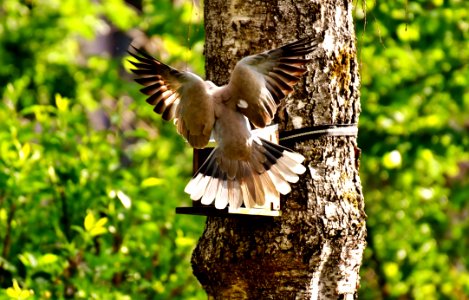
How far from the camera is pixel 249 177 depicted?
2846 mm

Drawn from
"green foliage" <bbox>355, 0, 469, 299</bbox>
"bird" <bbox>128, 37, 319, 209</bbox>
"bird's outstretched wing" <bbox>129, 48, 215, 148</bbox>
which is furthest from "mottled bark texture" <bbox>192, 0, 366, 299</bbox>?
"green foliage" <bbox>355, 0, 469, 299</bbox>

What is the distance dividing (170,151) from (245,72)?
3.55 m

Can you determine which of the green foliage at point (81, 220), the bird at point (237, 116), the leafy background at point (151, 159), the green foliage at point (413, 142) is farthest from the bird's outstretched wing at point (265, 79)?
the green foliage at point (413, 142)

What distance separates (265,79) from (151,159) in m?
3.16

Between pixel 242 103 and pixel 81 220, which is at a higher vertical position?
pixel 242 103

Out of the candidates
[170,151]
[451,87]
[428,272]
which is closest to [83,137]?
[170,151]

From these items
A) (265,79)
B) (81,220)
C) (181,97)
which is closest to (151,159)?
(81,220)

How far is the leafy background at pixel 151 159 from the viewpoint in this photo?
4094 mm

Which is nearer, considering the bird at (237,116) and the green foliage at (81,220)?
the bird at (237,116)

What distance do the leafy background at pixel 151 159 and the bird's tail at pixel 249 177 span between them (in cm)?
65

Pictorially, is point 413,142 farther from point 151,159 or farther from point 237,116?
point 237,116

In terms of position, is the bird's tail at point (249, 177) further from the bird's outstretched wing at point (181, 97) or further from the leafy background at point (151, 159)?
the leafy background at point (151, 159)

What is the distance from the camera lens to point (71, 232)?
4.27 metres

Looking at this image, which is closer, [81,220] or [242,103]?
[242,103]
